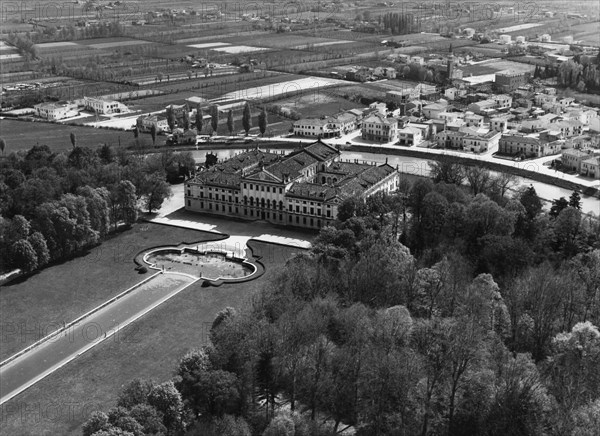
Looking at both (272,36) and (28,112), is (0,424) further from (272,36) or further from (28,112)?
(272,36)

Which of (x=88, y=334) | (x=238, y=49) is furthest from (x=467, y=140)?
(x=238, y=49)

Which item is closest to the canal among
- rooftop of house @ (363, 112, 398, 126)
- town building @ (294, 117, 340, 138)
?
rooftop of house @ (363, 112, 398, 126)

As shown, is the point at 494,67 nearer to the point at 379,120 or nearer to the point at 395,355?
the point at 379,120

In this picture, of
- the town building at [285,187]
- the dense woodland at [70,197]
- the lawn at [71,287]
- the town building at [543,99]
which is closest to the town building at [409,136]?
the town building at [285,187]

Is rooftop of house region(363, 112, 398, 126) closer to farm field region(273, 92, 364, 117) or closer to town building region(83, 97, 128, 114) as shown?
farm field region(273, 92, 364, 117)

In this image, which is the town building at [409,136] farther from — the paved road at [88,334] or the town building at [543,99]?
the paved road at [88,334]
